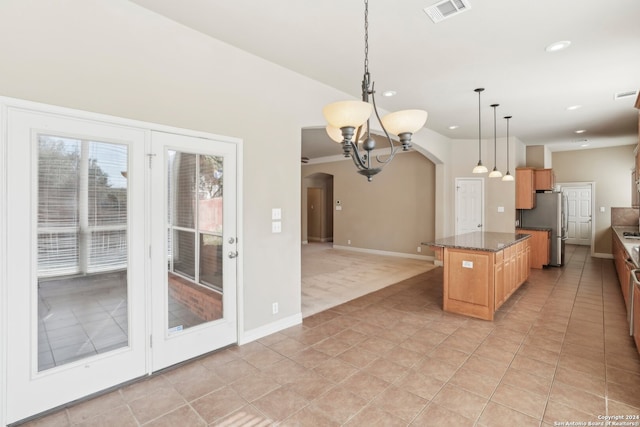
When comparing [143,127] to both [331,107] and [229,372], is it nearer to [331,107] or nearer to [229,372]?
[331,107]

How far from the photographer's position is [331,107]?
194cm

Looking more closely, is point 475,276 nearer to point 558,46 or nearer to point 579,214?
point 558,46

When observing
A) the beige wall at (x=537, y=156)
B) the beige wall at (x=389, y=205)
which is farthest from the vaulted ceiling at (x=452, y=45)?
the beige wall at (x=537, y=156)

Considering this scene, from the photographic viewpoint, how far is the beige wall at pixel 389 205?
8.01 metres

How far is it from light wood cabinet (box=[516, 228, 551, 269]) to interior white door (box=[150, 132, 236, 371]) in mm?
6506

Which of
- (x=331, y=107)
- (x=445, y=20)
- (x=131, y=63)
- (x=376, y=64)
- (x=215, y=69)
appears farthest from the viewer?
(x=376, y=64)

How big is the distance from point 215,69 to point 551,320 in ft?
15.5

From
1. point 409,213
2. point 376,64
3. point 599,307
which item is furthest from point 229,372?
point 409,213

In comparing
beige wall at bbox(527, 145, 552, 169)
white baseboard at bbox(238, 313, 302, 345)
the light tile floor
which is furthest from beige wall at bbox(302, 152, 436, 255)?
white baseboard at bbox(238, 313, 302, 345)

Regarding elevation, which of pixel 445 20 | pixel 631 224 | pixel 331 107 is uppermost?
pixel 445 20

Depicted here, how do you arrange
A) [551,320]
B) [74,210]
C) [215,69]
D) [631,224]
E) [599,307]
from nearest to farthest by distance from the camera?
1. [74,210]
2. [215,69]
3. [551,320]
4. [599,307]
5. [631,224]

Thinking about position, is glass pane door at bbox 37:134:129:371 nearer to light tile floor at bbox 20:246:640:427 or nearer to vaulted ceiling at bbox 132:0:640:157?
light tile floor at bbox 20:246:640:427

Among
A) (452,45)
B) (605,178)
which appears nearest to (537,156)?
(605,178)

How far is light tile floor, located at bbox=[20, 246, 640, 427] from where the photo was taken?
212 cm
